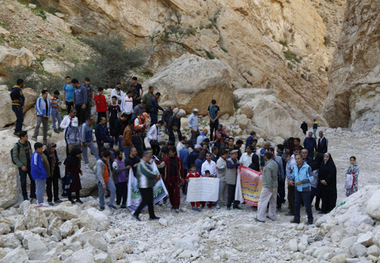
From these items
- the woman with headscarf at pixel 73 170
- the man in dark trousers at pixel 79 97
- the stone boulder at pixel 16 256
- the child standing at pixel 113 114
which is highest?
the man in dark trousers at pixel 79 97

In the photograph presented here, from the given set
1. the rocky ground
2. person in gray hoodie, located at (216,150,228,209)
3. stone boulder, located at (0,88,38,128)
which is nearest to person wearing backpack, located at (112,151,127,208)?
the rocky ground

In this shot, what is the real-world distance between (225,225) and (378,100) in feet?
61.6

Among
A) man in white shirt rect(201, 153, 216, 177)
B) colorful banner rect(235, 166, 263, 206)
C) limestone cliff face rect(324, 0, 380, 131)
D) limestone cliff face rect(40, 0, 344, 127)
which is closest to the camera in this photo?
colorful banner rect(235, 166, 263, 206)

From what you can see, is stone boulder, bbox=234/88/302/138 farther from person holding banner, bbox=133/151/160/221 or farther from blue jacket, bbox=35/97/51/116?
person holding banner, bbox=133/151/160/221

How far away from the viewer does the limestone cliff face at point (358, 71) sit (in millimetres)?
22641

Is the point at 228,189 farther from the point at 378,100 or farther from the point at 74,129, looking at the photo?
the point at 378,100

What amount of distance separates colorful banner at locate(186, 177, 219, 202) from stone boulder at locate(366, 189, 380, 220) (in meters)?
3.42

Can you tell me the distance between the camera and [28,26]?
2439cm

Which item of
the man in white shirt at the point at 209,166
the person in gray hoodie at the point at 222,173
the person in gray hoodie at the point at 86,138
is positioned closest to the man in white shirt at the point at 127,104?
the person in gray hoodie at the point at 86,138

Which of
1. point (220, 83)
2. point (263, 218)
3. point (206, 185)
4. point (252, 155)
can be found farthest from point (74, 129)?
point (220, 83)

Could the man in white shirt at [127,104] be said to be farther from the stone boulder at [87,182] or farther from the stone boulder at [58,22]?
the stone boulder at [58,22]

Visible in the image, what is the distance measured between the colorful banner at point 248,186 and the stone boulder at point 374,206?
259cm

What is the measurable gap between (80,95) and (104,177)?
370 cm

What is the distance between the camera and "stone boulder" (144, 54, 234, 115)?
1605 centimetres
